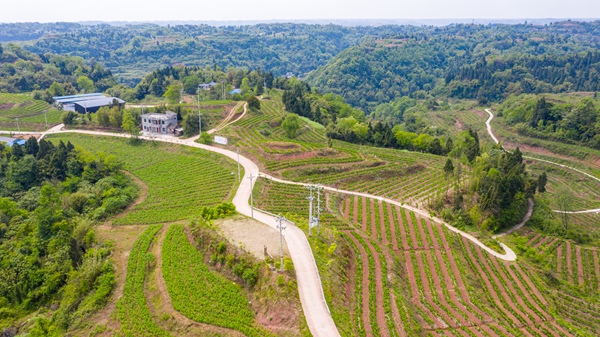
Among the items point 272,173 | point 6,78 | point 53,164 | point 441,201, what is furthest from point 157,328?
point 6,78

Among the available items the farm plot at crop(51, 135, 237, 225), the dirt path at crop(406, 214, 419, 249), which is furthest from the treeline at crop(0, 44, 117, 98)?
the dirt path at crop(406, 214, 419, 249)

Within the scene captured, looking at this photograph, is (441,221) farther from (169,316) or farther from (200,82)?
(200,82)

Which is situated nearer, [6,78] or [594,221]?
[594,221]

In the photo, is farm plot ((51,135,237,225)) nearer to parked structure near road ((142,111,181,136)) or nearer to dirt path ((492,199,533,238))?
parked structure near road ((142,111,181,136))

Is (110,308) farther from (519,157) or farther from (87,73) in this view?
(87,73)

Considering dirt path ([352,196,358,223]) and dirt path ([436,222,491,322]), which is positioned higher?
dirt path ([352,196,358,223])
